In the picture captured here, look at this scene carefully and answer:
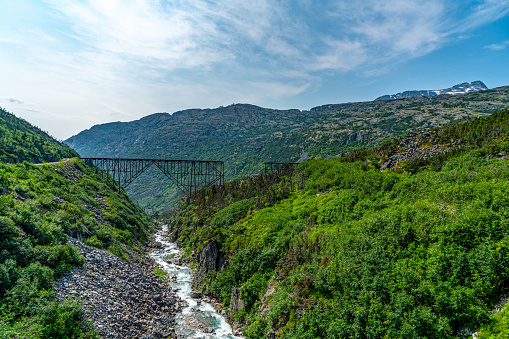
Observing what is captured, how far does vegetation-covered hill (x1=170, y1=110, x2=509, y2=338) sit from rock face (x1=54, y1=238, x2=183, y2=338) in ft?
Result: 29.1

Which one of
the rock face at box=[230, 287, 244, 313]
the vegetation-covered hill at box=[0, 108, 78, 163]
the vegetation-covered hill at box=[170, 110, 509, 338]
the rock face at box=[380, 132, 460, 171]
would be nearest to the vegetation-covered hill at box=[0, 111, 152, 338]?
the rock face at box=[230, 287, 244, 313]

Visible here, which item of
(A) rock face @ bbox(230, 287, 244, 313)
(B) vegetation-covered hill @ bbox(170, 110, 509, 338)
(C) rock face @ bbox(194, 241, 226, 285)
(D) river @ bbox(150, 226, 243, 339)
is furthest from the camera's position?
(C) rock face @ bbox(194, 241, 226, 285)

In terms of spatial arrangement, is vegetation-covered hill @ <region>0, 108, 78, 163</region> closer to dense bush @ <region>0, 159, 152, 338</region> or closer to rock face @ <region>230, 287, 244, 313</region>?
dense bush @ <region>0, 159, 152, 338</region>

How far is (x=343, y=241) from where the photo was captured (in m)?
27.5

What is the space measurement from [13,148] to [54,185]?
106 feet

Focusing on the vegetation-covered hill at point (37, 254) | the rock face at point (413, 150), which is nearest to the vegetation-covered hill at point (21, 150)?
the vegetation-covered hill at point (37, 254)

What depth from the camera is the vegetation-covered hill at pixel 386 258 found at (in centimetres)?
1672

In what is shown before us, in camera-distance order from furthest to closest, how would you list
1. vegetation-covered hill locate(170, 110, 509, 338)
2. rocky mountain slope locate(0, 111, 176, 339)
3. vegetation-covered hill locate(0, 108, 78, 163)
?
vegetation-covered hill locate(0, 108, 78, 163), rocky mountain slope locate(0, 111, 176, 339), vegetation-covered hill locate(170, 110, 509, 338)

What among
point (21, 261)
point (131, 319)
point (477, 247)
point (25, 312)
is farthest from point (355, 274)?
point (21, 261)

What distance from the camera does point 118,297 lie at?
2898 cm

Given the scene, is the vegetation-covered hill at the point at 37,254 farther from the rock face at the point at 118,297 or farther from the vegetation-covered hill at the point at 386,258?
the vegetation-covered hill at the point at 386,258

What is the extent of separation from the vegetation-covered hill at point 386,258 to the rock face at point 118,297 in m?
8.86

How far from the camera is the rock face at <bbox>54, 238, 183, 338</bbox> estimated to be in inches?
955

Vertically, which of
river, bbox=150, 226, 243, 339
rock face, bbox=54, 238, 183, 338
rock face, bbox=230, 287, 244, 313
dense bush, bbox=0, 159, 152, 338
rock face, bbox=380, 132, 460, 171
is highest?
rock face, bbox=380, 132, 460, 171
